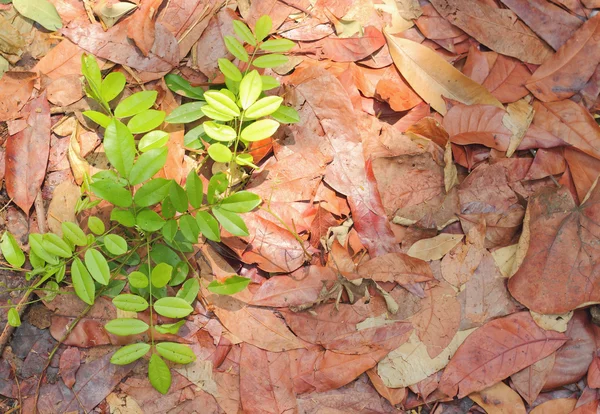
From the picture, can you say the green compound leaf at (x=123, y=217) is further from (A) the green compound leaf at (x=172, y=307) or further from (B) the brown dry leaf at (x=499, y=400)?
(B) the brown dry leaf at (x=499, y=400)

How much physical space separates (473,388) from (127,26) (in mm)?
1853

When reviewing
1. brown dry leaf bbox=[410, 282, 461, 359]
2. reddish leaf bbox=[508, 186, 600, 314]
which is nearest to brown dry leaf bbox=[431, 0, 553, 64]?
reddish leaf bbox=[508, 186, 600, 314]

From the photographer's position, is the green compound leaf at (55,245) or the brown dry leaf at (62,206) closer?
the green compound leaf at (55,245)

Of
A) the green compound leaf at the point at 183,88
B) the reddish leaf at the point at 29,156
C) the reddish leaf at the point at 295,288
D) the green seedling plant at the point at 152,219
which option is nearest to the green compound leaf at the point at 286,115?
the green seedling plant at the point at 152,219

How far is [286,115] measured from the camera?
1.99 m

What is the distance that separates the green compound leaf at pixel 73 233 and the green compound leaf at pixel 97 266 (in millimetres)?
51

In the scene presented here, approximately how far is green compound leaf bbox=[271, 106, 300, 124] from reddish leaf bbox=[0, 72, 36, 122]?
96 cm

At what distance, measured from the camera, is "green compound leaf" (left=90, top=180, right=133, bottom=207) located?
1.76 meters

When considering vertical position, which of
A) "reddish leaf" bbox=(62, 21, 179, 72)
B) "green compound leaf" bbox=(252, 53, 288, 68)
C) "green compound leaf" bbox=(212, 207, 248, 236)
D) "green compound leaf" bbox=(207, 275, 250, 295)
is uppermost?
"green compound leaf" bbox=(252, 53, 288, 68)

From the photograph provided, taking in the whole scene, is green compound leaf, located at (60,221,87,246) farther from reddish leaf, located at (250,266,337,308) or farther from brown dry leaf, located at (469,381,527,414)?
brown dry leaf, located at (469,381,527,414)

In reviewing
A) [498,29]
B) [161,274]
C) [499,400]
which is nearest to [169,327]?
[161,274]

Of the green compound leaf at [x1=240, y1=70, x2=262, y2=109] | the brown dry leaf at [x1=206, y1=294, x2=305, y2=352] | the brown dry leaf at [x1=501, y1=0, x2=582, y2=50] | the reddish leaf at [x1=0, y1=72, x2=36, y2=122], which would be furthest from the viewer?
the brown dry leaf at [x1=501, y1=0, x2=582, y2=50]

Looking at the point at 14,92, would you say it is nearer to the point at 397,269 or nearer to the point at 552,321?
the point at 397,269

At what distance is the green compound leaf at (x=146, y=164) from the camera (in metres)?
1.78
